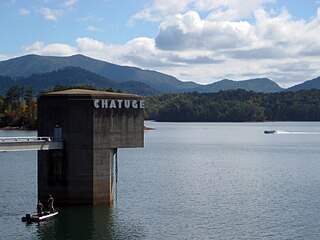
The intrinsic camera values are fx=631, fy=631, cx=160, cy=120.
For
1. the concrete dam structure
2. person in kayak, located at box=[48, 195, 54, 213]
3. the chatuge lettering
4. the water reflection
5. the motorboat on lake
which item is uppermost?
the chatuge lettering

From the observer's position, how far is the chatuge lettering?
187 feet

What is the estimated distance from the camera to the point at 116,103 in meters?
58.4

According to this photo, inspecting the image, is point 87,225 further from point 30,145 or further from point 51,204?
point 30,145

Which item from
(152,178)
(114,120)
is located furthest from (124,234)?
(152,178)

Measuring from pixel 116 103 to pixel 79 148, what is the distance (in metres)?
5.47

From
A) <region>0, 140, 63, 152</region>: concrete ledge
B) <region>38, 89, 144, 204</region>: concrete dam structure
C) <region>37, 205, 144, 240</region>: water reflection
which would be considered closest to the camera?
<region>37, 205, 144, 240</region>: water reflection

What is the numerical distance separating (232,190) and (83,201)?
21.6 meters

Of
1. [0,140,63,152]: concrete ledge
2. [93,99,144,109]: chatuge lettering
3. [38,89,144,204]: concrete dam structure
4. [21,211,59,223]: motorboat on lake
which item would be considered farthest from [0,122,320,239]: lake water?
[93,99,144,109]: chatuge lettering

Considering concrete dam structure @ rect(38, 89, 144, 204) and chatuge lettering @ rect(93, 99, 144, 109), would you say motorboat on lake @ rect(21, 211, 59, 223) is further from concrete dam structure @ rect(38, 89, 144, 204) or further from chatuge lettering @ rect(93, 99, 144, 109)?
chatuge lettering @ rect(93, 99, 144, 109)

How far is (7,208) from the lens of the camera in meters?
56.8

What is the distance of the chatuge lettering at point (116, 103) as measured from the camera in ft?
187

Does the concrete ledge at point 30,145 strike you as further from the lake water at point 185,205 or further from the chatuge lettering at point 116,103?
the lake water at point 185,205

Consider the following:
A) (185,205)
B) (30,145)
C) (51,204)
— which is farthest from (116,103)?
(185,205)

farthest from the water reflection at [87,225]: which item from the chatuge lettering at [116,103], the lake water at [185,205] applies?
the chatuge lettering at [116,103]
